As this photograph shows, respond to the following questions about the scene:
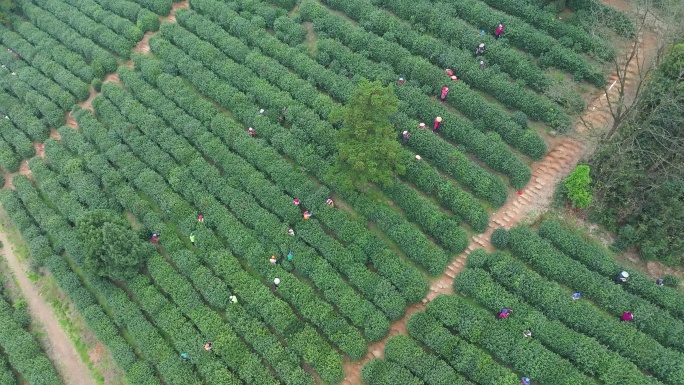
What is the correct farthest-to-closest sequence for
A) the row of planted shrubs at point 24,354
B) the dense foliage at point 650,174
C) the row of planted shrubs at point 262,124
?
the row of planted shrubs at point 24,354, the row of planted shrubs at point 262,124, the dense foliage at point 650,174

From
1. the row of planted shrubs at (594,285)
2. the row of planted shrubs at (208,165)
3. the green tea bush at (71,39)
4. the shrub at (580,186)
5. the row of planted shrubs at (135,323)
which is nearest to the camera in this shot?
the row of planted shrubs at (594,285)

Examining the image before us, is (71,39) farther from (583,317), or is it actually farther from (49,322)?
(583,317)

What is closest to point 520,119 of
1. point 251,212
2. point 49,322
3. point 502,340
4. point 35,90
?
point 502,340

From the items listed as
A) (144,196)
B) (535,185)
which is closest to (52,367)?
(144,196)

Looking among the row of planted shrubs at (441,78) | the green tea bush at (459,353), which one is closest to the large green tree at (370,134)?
the row of planted shrubs at (441,78)

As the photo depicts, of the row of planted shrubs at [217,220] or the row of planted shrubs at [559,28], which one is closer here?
the row of planted shrubs at [217,220]

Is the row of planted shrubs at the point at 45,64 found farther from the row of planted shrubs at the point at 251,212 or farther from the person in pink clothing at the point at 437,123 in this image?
the person in pink clothing at the point at 437,123

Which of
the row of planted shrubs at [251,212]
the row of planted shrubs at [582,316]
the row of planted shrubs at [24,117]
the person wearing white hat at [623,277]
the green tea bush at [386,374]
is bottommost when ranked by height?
the row of planted shrubs at [24,117]
